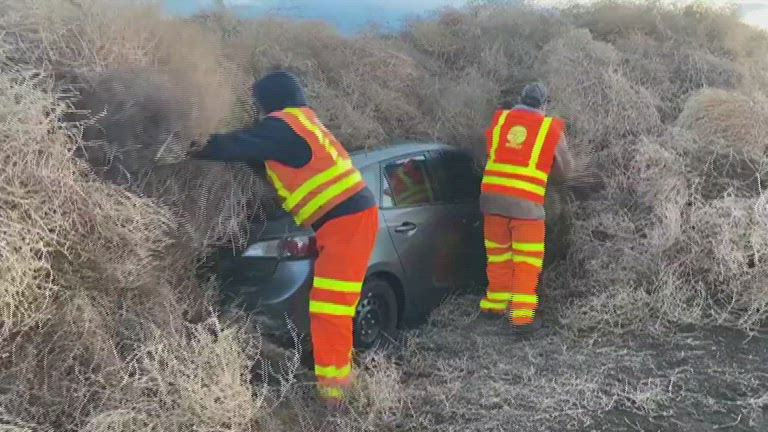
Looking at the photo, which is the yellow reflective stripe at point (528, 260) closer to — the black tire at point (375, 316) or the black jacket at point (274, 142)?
the black tire at point (375, 316)

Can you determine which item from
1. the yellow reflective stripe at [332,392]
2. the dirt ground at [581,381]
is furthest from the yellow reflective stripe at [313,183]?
the dirt ground at [581,381]

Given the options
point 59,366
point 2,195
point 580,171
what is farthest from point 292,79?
point 580,171

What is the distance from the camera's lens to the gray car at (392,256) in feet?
15.5

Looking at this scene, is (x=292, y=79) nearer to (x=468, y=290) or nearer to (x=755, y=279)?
(x=468, y=290)

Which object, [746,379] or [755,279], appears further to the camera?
[755,279]

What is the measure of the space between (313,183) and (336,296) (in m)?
0.69

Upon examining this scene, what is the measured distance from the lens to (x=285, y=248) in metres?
4.76

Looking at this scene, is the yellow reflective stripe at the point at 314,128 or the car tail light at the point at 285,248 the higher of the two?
the yellow reflective stripe at the point at 314,128

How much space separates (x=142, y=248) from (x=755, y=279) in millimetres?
4615

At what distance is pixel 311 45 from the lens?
829 cm

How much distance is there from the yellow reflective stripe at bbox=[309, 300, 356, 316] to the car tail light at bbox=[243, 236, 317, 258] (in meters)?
0.42

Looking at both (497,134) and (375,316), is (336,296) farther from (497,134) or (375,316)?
(497,134)

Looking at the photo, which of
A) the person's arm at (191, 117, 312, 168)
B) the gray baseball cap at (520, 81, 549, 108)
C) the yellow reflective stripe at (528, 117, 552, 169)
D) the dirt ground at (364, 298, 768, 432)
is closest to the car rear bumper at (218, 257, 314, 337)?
the person's arm at (191, 117, 312, 168)

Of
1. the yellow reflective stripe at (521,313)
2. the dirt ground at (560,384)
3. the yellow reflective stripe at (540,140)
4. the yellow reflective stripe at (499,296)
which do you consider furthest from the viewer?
the yellow reflective stripe at (499,296)
